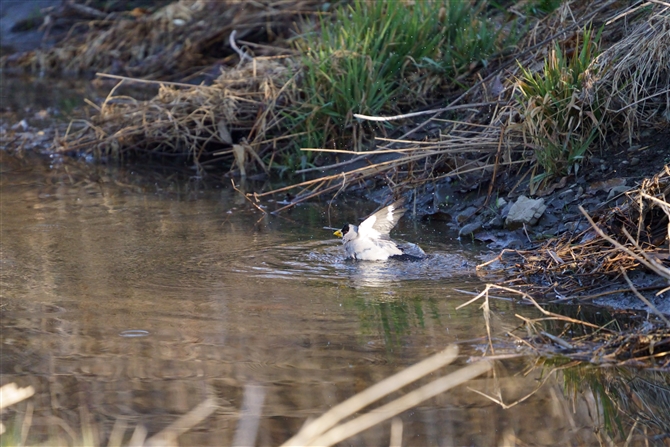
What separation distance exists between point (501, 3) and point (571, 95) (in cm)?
292

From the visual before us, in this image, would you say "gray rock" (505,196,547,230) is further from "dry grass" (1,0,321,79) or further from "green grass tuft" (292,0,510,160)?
"dry grass" (1,0,321,79)

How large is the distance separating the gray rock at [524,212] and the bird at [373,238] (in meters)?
0.67

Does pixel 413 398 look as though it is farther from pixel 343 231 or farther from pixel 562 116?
pixel 562 116

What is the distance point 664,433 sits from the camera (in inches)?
112

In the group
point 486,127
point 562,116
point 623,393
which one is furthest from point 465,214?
point 623,393

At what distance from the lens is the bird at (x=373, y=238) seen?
4.80 metres

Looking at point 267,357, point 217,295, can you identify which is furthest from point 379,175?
point 267,357

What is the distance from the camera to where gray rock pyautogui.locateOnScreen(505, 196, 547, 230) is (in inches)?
203

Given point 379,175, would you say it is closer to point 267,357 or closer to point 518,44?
point 518,44

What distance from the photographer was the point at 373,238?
4.91 m

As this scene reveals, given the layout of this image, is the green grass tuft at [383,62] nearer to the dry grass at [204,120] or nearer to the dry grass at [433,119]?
the dry grass at [433,119]

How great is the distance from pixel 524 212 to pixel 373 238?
0.95m

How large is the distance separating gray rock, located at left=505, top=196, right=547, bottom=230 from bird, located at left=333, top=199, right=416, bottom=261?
0.67m

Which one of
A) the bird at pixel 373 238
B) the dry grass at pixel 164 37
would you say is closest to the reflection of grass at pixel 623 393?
the bird at pixel 373 238
